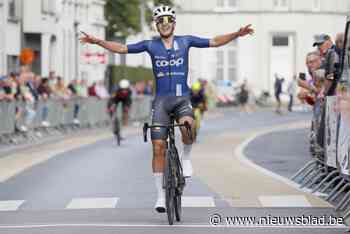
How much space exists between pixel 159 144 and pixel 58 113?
82.2 feet

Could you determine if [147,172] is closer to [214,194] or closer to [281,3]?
[214,194]

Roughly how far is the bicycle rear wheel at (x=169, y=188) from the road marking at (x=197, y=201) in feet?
7.55

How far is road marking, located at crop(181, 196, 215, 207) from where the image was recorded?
55.5 ft

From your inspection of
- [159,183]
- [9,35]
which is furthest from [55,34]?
[159,183]

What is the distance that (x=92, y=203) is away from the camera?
17344mm

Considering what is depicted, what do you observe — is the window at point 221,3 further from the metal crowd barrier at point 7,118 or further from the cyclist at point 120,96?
the metal crowd barrier at point 7,118

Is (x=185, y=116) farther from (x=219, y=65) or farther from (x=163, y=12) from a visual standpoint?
(x=219, y=65)

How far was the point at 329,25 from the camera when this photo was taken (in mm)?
85688

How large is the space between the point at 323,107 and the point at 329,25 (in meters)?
67.1

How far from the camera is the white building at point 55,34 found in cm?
5006

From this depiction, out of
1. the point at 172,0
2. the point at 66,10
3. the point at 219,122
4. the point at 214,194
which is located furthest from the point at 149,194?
the point at 172,0

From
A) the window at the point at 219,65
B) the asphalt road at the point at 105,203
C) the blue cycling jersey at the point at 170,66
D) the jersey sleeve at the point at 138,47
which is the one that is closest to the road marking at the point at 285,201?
the asphalt road at the point at 105,203

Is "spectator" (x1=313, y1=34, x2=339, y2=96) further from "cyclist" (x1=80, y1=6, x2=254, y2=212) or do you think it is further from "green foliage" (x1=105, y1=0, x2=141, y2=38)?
"green foliage" (x1=105, y1=0, x2=141, y2=38)

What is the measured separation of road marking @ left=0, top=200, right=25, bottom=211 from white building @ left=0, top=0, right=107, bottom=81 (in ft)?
98.1
